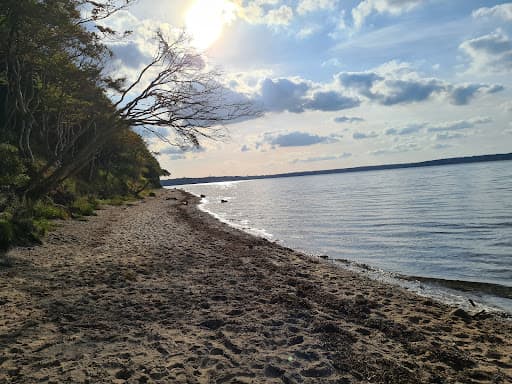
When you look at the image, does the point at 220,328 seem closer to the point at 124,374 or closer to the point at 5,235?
the point at 124,374

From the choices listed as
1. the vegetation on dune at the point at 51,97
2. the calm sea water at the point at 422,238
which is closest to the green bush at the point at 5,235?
the vegetation on dune at the point at 51,97

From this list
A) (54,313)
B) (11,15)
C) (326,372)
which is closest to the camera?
(326,372)

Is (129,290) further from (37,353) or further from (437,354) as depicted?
(437,354)

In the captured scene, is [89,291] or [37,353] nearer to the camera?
[37,353]

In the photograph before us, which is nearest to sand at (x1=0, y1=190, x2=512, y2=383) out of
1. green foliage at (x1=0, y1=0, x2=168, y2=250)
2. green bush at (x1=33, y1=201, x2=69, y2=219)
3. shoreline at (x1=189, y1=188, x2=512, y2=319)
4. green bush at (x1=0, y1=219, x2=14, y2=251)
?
green bush at (x1=0, y1=219, x2=14, y2=251)

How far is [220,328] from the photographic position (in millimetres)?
6547

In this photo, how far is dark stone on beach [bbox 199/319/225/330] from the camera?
21.8 feet

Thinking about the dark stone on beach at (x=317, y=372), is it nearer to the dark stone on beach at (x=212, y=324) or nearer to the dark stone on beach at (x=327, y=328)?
the dark stone on beach at (x=327, y=328)

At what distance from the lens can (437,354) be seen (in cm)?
589

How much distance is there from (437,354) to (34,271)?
9253 millimetres

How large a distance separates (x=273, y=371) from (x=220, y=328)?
1.74 metres

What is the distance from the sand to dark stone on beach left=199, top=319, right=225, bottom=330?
0.06ft

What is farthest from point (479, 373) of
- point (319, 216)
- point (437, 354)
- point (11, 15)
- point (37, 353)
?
point (319, 216)

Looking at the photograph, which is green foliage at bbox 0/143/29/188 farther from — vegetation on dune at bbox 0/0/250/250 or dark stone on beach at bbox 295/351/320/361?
dark stone on beach at bbox 295/351/320/361
